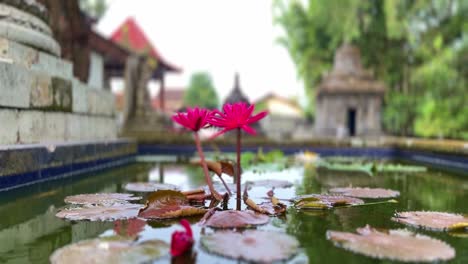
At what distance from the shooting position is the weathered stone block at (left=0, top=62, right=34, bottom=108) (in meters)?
3.55

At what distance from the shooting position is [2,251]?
5.97ft

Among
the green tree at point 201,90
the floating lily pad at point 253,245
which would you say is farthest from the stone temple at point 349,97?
the green tree at point 201,90

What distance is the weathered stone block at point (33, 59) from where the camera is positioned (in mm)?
3793

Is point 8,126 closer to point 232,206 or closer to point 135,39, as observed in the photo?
point 232,206

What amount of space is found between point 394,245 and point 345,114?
2146 centimetres

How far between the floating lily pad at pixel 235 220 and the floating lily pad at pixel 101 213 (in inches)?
20.8

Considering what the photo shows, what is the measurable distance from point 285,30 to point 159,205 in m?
21.1

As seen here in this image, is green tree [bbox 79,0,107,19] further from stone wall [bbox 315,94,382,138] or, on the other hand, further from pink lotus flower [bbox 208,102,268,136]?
pink lotus flower [bbox 208,102,268,136]

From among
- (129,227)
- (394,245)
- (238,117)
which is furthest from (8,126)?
(394,245)

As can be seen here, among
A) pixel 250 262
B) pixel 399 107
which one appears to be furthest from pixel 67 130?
pixel 399 107

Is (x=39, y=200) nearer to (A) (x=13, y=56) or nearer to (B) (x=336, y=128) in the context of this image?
(A) (x=13, y=56)

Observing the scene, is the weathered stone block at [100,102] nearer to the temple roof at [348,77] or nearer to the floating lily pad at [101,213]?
the floating lily pad at [101,213]

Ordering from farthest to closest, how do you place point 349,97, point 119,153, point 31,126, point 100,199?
point 349,97
point 119,153
point 31,126
point 100,199

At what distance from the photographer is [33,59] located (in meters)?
4.20
